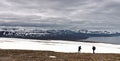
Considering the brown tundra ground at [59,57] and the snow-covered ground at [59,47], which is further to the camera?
the snow-covered ground at [59,47]

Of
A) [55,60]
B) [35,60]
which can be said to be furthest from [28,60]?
[55,60]

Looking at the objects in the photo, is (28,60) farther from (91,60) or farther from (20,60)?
(91,60)

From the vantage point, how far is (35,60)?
31.2 meters

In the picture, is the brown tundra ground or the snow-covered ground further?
the snow-covered ground

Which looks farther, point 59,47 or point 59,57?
point 59,47

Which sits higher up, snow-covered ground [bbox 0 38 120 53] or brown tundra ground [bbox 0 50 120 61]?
brown tundra ground [bbox 0 50 120 61]

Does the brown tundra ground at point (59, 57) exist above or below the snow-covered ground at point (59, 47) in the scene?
above

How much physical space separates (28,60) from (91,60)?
8.27m

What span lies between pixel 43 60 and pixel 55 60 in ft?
5.09

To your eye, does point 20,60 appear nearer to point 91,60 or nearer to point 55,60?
point 55,60

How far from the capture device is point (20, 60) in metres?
31.2

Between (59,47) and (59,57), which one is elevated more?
(59,57)

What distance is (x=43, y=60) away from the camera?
3078 cm

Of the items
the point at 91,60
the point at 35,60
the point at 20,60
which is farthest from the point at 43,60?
the point at 91,60
